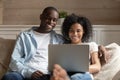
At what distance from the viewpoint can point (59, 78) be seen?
6.10 feet

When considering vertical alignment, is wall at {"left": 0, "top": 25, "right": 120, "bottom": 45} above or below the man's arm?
above

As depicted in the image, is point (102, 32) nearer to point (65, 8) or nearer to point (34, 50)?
point (65, 8)

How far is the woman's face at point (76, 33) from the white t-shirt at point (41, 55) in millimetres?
236

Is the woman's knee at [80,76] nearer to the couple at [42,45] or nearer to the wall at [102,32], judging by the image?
the couple at [42,45]

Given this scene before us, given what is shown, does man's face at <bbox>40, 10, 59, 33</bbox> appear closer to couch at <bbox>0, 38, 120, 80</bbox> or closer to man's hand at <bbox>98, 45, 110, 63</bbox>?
couch at <bbox>0, 38, 120, 80</bbox>

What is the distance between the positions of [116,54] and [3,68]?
0.99 m

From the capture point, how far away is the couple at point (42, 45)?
7.24 feet

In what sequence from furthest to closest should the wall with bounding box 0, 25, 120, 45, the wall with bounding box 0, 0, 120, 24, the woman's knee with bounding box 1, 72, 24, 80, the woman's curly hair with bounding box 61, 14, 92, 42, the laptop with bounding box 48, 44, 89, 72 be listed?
the wall with bounding box 0, 0, 120, 24, the wall with bounding box 0, 25, 120, 45, the woman's curly hair with bounding box 61, 14, 92, 42, the woman's knee with bounding box 1, 72, 24, 80, the laptop with bounding box 48, 44, 89, 72

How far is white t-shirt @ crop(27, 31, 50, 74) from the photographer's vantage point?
230 centimetres

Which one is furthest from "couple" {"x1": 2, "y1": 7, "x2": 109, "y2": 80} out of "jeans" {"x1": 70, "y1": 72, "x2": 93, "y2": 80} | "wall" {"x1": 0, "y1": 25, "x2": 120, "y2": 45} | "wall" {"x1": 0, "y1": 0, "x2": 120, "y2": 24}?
"wall" {"x1": 0, "y1": 0, "x2": 120, "y2": 24}

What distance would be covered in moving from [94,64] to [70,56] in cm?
31

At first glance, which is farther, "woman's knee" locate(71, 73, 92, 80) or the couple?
the couple

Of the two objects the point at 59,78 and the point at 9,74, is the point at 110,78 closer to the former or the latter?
the point at 59,78

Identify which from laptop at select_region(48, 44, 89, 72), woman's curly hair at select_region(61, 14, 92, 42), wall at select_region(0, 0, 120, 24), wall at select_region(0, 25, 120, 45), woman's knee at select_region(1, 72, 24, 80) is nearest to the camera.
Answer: laptop at select_region(48, 44, 89, 72)
